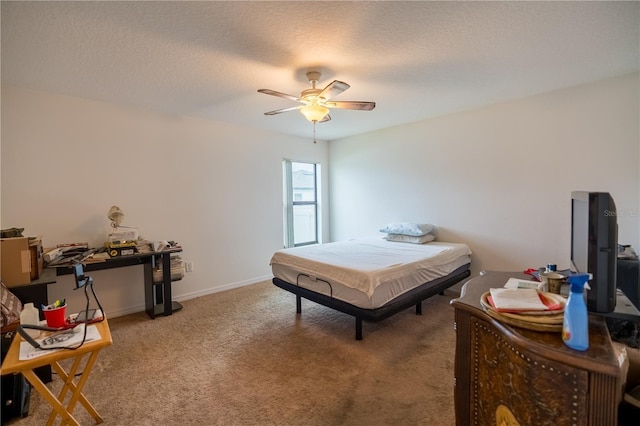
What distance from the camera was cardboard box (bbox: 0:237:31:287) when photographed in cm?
209

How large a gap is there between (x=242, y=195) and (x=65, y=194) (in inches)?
78.8

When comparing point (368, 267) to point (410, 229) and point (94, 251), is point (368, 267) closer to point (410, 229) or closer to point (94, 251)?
point (410, 229)

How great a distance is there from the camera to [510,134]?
3.38 metres

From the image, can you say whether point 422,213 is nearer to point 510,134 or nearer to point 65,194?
point 510,134

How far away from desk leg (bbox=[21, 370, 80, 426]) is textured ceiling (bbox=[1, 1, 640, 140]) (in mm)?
1960

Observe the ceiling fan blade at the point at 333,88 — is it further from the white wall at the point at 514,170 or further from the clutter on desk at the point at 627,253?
the clutter on desk at the point at 627,253

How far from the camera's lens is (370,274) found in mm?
2428

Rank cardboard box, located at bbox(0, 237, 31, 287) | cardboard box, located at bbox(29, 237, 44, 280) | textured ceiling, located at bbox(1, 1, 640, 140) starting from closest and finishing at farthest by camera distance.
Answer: textured ceiling, located at bbox(1, 1, 640, 140) < cardboard box, located at bbox(0, 237, 31, 287) < cardboard box, located at bbox(29, 237, 44, 280)

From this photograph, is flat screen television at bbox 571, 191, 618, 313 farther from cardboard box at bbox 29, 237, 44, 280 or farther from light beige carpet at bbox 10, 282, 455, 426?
cardboard box at bbox 29, 237, 44, 280

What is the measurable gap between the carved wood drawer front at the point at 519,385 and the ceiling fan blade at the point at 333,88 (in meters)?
1.71

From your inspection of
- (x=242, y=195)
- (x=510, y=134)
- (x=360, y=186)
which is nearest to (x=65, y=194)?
(x=242, y=195)

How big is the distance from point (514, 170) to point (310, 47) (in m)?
2.76

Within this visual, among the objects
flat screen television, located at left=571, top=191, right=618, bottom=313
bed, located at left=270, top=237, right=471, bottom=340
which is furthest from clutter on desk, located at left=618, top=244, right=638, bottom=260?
flat screen television, located at left=571, top=191, right=618, bottom=313

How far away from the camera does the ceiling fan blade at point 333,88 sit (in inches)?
82.5
